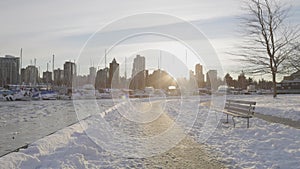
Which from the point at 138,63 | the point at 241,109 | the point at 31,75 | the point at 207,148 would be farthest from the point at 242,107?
the point at 31,75

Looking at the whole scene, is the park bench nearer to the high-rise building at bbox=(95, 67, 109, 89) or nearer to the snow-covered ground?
the snow-covered ground

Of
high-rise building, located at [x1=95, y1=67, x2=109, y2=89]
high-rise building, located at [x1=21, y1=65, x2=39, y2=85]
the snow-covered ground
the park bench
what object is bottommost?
the snow-covered ground

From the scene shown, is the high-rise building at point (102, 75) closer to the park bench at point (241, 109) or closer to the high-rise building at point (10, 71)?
the park bench at point (241, 109)

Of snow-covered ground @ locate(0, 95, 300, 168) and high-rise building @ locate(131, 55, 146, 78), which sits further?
high-rise building @ locate(131, 55, 146, 78)

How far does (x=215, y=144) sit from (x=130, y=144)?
2110 millimetres

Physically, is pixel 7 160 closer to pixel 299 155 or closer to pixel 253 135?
pixel 299 155

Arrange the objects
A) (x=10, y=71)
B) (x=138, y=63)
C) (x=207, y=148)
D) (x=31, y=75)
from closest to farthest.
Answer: (x=207, y=148), (x=138, y=63), (x=10, y=71), (x=31, y=75)

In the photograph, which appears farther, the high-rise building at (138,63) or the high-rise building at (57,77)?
the high-rise building at (57,77)

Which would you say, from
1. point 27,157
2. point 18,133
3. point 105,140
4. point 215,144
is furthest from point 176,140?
point 18,133

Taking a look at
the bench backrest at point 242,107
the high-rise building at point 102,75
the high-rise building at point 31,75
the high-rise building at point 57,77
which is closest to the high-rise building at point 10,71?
the high-rise building at point 31,75

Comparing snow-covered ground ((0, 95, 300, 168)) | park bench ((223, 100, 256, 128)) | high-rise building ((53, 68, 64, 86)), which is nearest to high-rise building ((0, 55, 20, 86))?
high-rise building ((53, 68, 64, 86))

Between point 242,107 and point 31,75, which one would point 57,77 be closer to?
point 31,75

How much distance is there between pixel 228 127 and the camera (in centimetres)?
1136

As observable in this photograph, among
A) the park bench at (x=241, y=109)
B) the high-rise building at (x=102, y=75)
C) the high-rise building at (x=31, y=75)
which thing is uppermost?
the high-rise building at (x=31, y=75)
